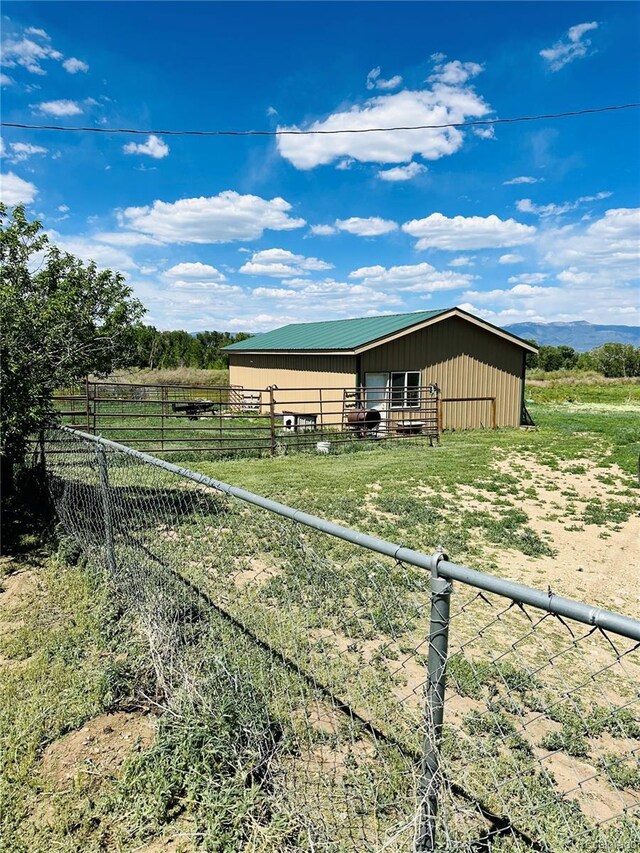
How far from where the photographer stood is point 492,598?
14.9 feet

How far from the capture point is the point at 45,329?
520cm

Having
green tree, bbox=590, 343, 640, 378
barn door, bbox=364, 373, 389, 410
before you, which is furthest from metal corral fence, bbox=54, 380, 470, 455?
green tree, bbox=590, 343, 640, 378

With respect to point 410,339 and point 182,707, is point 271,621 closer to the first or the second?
point 182,707

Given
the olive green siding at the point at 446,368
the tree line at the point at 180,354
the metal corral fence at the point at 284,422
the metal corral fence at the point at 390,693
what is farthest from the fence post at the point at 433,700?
the tree line at the point at 180,354

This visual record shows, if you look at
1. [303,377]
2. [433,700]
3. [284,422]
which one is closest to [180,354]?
[303,377]

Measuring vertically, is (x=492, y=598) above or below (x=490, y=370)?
below

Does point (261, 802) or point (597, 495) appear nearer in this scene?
point (261, 802)

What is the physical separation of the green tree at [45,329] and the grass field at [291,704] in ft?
3.73

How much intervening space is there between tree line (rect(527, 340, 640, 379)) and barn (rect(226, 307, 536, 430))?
3389 cm

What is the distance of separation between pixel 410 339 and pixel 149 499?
11.7 metres

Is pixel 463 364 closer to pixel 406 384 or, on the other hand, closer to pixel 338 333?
pixel 406 384

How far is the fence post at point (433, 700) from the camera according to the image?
1.65 meters

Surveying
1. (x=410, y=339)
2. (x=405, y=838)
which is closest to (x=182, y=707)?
(x=405, y=838)

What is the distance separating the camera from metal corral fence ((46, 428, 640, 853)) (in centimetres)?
202
